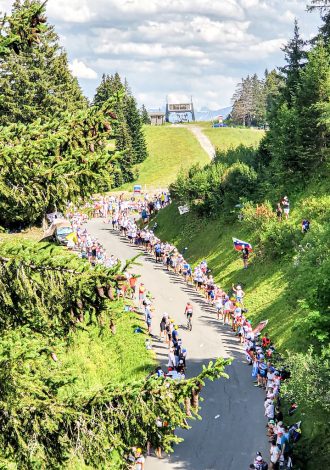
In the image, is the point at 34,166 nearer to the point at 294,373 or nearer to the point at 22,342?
the point at 22,342

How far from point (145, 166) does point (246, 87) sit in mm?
52752

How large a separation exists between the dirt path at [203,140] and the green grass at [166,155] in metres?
0.85

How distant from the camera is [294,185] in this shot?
38.4 meters

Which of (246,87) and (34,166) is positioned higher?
(246,87)

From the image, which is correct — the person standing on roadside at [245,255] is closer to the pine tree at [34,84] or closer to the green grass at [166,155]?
the pine tree at [34,84]

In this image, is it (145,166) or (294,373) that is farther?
(145,166)

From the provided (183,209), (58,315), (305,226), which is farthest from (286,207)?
(58,315)

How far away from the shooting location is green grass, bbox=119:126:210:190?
85.1 m

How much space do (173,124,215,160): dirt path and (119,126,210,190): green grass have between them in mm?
853

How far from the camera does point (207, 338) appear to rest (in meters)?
→ 27.8

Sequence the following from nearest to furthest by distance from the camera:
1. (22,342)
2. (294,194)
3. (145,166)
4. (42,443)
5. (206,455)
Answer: (22,342)
(42,443)
(206,455)
(294,194)
(145,166)

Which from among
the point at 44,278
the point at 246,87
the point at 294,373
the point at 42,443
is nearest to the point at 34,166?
the point at 44,278

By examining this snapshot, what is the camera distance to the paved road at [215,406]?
18.7 metres

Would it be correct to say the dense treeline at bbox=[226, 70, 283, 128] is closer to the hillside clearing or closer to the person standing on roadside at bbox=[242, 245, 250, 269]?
the hillside clearing
